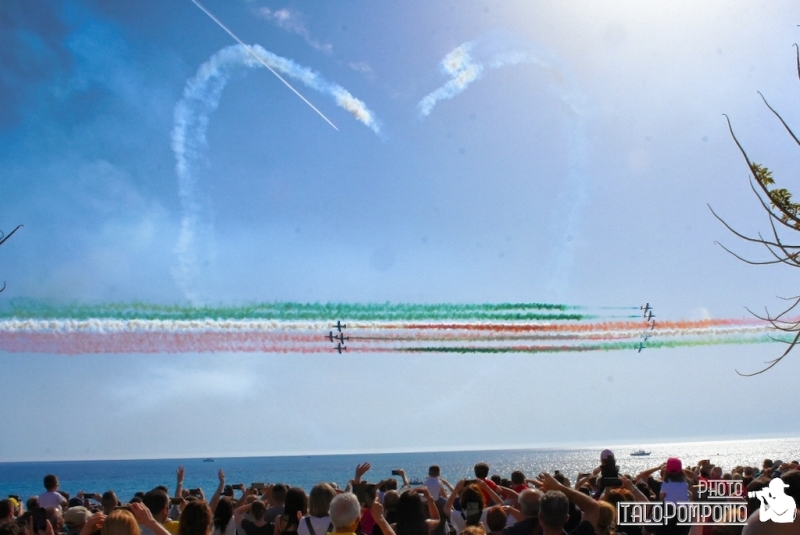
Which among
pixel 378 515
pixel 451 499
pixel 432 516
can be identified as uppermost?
pixel 378 515

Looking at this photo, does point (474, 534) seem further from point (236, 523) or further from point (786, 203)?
point (786, 203)

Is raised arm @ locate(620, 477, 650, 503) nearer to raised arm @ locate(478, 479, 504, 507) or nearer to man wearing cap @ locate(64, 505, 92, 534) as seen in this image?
raised arm @ locate(478, 479, 504, 507)

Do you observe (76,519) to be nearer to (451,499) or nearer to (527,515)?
(451,499)

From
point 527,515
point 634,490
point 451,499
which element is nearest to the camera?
point 527,515

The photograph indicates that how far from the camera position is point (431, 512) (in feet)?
27.3

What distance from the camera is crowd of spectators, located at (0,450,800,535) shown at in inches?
231

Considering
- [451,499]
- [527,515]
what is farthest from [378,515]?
[451,499]

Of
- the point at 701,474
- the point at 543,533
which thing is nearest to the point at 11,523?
the point at 543,533

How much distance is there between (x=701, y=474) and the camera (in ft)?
46.8

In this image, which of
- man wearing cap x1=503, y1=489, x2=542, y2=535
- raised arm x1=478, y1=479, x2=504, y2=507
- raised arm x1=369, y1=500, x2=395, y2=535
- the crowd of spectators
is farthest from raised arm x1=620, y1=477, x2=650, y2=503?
raised arm x1=369, y1=500, x2=395, y2=535

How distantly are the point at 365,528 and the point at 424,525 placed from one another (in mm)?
1346

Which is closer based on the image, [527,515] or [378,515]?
[378,515]

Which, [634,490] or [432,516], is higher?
[634,490]

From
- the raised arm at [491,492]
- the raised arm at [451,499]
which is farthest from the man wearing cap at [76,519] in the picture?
the raised arm at [491,492]
